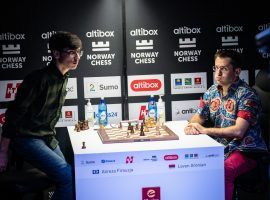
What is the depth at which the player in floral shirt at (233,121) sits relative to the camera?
3576mm

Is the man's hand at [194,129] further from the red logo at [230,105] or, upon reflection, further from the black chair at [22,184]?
the black chair at [22,184]

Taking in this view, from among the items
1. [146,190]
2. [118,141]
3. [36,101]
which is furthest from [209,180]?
[36,101]

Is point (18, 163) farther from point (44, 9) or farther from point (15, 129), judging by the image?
point (44, 9)

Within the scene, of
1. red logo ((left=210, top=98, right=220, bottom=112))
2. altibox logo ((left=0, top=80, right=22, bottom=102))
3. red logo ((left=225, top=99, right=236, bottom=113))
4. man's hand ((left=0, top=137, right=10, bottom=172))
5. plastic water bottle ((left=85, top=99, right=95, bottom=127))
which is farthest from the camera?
altibox logo ((left=0, top=80, right=22, bottom=102))

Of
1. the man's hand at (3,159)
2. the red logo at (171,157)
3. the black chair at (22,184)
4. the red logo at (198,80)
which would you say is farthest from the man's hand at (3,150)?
the red logo at (198,80)

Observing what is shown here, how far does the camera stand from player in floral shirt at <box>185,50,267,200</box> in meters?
3.58

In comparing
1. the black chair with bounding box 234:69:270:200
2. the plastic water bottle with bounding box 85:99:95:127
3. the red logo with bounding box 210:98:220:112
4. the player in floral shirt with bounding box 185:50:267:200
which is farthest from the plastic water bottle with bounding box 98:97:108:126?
the black chair with bounding box 234:69:270:200

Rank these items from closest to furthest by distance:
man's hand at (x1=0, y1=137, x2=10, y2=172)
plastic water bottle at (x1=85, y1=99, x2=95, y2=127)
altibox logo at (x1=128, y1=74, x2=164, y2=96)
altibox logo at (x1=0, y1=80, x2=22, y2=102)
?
man's hand at (x1=0, y1=137, x2=10, y2=172)
plastic water bottle at (x1=85, y1=99, x2=95, y2=127)
altibox logo at (x1=0, y1=80, x2=22, y2=102)
altibox logo at (x1=128, y1=74, x2=164, y2=96)

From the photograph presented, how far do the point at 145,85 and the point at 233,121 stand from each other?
51.0 inches

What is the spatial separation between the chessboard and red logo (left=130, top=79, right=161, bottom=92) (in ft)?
2.44

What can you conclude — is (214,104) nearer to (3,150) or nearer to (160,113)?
(160,113)

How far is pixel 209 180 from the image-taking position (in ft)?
11.3

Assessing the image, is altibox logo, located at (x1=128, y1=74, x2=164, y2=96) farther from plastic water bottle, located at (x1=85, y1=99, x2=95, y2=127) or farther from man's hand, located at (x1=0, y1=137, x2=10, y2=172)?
man's hand, located at (x1=0, y1=137, x2=10, y2=172)

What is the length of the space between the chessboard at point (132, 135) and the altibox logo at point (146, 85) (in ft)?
2.42
